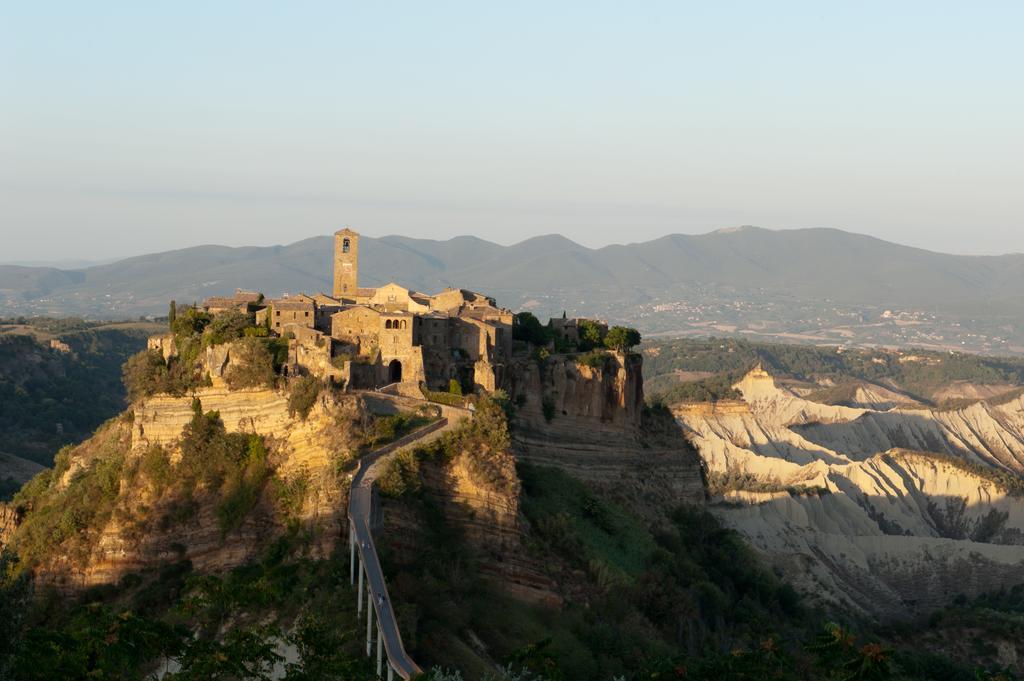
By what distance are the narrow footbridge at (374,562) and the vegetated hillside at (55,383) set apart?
54.8m

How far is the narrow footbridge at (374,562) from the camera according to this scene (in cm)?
2836

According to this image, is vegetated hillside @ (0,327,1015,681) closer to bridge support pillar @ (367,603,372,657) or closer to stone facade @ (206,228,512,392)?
bridge support pillar @ (367,603,372,657)

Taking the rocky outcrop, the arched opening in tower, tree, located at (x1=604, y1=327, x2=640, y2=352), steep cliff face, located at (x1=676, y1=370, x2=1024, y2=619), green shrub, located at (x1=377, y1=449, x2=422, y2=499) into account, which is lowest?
steep cliff face, located at (x1=676, y1=370, x2=1024, y2=619)

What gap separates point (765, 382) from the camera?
148 metres

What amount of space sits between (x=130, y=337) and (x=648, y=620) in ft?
454

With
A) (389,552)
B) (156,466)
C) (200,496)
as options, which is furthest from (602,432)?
(389,552)

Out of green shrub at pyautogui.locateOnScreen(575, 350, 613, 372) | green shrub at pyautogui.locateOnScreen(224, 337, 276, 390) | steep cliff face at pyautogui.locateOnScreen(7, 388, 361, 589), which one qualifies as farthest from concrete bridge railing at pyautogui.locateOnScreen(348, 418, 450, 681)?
green shrub at pyautogui.locateOnScreen(575, 350, 613, 372)

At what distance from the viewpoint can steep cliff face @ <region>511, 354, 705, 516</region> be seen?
4959 cm

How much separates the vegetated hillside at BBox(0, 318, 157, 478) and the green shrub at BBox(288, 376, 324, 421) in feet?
167

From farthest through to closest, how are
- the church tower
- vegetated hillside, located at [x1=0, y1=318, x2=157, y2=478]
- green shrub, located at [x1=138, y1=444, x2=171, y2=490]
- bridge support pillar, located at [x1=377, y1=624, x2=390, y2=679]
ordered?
1. vegetated hillside, located at [x1=0, y1=318, x2=157, y2=478]
2. the church tower
3. green shrub, located at [x1=138, y1=444, x2=171, y2=490]
4. bridge support pillar, located at [x1=377, y1=624, x2=390, y2=679]

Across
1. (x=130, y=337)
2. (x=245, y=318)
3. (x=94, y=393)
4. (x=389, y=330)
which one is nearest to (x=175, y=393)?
(x=245, y=318)

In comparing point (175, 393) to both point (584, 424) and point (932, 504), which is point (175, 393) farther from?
point (932, 504)

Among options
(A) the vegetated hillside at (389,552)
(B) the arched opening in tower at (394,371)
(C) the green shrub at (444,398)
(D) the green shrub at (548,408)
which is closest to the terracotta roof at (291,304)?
(A) the vegetated hillside at (389,552)

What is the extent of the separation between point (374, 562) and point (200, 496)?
11.6m
